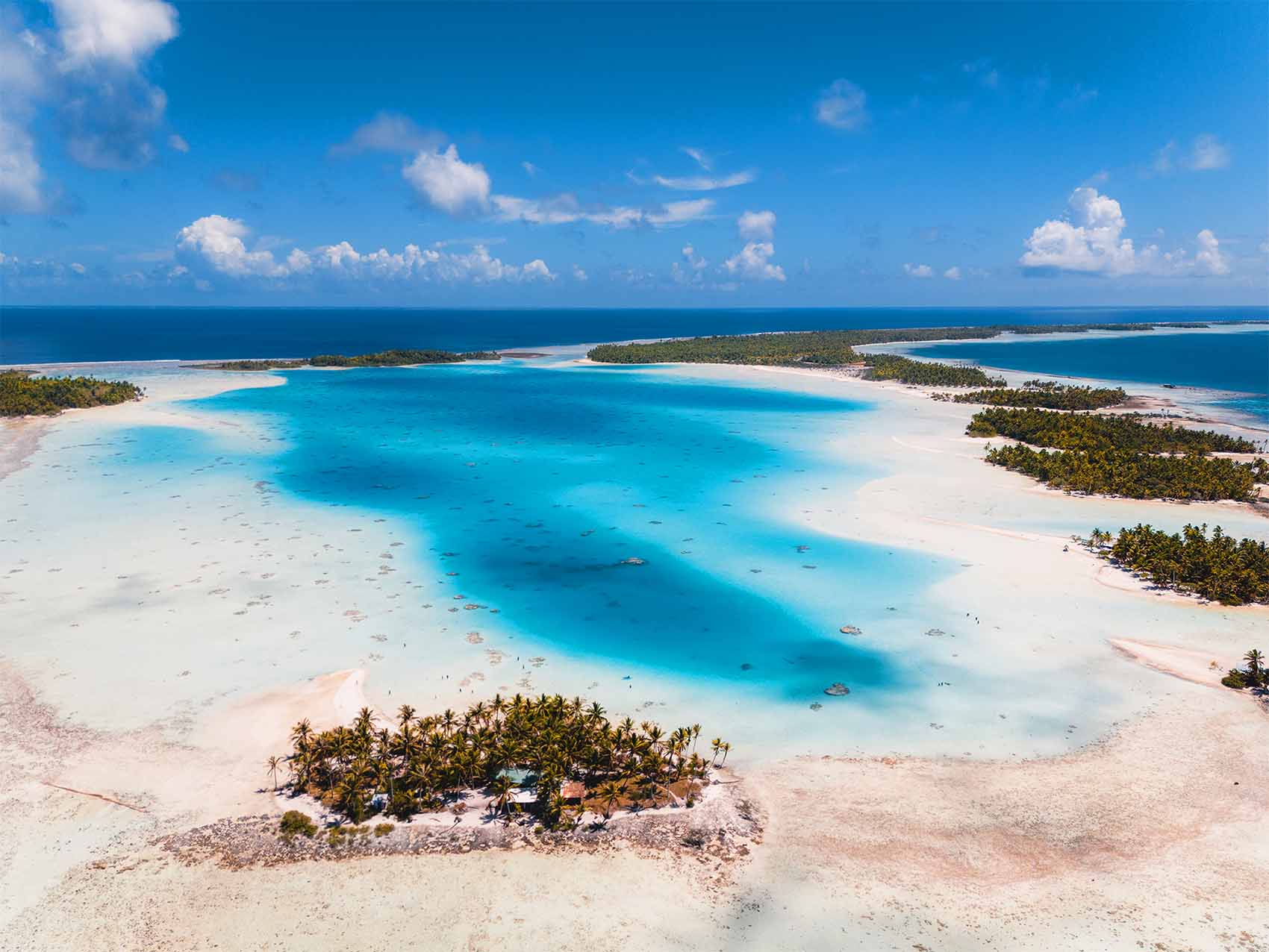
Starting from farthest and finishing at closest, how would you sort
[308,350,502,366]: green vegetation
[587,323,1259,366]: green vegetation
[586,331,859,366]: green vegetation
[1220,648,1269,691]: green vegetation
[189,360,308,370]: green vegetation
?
[587,323,1259,366]: green vegetation → [586,331,859,366]: green vegetation → [308,350,502,366]: green vegetation → [189,360,308,370]: green vegetation → [1220,648,1269,691]: green vegetation

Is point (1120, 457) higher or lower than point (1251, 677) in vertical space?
higher

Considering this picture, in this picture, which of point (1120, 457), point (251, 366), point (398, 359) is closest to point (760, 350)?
point (398, 359)

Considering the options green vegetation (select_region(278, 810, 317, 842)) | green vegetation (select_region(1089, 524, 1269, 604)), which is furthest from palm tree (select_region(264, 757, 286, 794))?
green vegetation (select_region(1089, 524, 1269, 604))

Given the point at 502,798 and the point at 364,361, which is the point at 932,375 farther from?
the point at 502,798

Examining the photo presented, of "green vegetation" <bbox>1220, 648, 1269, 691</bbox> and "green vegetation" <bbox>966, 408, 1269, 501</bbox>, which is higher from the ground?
"green vegetation" <bbox>966, 408, 1269, 501</bbox>

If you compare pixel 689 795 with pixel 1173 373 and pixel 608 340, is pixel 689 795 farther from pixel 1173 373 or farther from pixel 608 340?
pixel 608 340

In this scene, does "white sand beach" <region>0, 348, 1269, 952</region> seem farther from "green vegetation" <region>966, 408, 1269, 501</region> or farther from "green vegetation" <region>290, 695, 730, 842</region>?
"green vegetation" <region>966, 408, 1269, 501</region>

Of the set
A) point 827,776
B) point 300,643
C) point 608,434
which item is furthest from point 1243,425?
point 300,643
